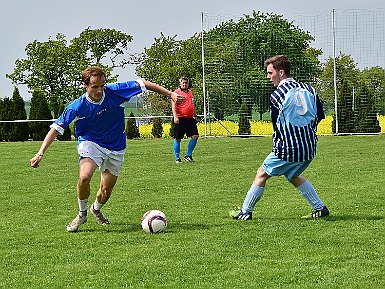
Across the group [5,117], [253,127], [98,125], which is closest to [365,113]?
[253,127]

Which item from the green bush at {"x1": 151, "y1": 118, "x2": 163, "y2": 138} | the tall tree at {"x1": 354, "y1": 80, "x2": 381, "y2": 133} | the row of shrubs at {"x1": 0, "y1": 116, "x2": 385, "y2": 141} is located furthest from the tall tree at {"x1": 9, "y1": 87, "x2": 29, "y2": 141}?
the tall tree at {"x1": 354, "y1": 80, "x2": 381, "y2": 133}

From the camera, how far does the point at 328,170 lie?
14.9m

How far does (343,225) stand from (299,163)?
32.0 inches

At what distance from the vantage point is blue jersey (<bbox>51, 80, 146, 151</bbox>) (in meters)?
8.41

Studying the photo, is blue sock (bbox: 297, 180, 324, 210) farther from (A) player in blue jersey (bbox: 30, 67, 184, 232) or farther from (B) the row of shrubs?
(B) the row of shrubs

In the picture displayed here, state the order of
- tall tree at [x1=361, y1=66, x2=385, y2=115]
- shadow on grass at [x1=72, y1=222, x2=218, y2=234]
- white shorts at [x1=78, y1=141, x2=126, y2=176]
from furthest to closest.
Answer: tall tree at [x1=361, y1=66, x2=385, y2=115] < white shorts at [x1=78, y1=141, x2=126, y2=176] < shadow on grass at [x1=72, y1=222, x2=218, y2=234]

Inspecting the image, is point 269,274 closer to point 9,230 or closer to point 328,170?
point 9,230

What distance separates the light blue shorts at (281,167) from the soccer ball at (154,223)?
4.16 ft

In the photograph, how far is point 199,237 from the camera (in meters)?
7.88

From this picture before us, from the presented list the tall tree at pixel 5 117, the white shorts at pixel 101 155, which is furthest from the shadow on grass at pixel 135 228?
the tall tree at pixel 5 117

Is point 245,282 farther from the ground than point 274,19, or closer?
closer

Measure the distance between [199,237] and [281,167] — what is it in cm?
136

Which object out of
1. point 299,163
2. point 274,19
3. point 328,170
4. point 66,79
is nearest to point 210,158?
point 328,170

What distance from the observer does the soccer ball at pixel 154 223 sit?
8227 millimetres
